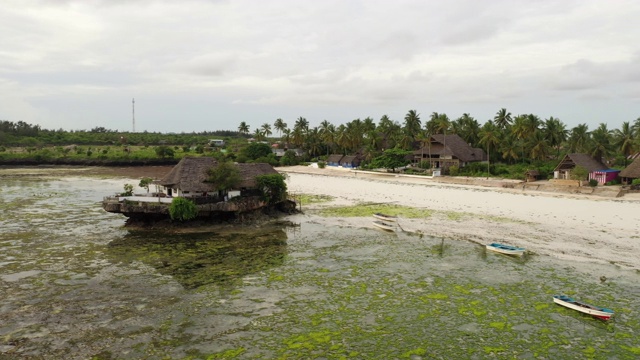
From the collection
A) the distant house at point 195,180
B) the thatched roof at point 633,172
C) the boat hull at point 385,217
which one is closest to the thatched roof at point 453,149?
the thatched roof at point 633,172

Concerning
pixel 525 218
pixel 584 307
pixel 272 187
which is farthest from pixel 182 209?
pixel 525 218

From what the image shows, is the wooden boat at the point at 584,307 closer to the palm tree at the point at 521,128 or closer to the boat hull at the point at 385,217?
the boat hull at the point at 385,217

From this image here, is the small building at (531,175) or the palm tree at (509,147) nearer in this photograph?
the small building at (531,175)

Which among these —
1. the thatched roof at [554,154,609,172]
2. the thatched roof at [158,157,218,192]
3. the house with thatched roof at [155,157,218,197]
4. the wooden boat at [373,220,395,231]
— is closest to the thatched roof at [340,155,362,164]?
the thatched roof at [554,154,609,172]

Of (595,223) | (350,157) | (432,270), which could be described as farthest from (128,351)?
(350,157)

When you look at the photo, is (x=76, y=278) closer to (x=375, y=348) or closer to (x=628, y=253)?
(x=375, y=348)

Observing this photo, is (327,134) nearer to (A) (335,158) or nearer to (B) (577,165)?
(A) (335,158)
